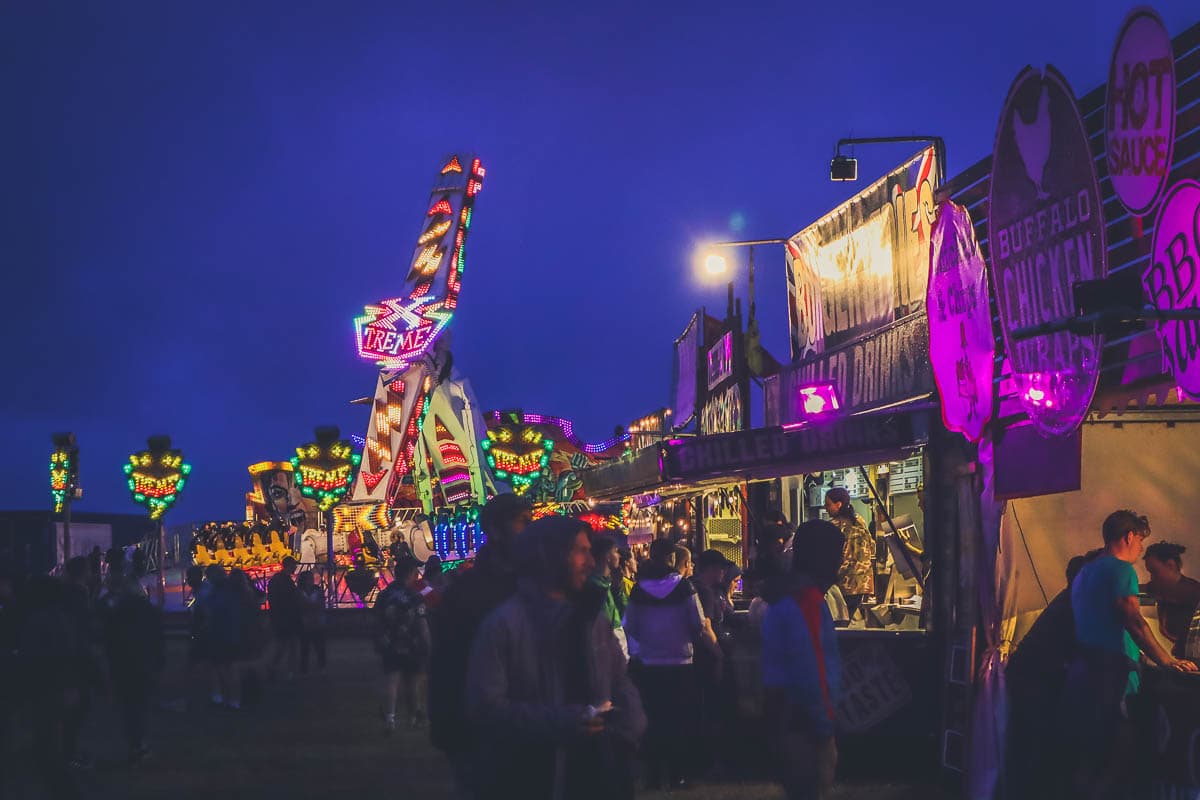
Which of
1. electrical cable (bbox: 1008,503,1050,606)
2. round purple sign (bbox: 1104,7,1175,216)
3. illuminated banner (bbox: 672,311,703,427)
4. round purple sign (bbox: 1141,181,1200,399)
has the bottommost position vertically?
electrical cable (bbox: 1008,503,1050,606)

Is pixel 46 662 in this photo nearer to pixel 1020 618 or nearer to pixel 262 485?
pixel 1020 618

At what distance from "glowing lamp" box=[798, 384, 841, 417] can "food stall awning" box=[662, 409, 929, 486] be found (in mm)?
977

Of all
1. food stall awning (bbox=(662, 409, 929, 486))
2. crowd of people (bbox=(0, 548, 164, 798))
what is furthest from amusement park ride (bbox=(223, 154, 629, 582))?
crowd of people (bbox=(0, 548, 164, 798))

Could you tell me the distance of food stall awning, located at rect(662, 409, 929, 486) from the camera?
451 inches

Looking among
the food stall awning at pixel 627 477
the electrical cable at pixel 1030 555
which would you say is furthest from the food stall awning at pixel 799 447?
the electrical cable at pixel 1030 555

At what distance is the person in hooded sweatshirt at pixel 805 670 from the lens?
636 cm

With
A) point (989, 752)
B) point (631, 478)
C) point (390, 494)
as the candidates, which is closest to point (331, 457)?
point (390, 494)

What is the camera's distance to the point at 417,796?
10641mm

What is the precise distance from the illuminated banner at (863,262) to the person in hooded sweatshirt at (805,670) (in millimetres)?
6577

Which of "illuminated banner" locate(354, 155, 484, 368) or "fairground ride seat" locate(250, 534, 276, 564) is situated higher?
"illuminated banner" locate(354, 155, 484, 368)

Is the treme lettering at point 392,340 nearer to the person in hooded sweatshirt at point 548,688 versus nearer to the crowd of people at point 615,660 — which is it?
the crowd of people at point 615,660

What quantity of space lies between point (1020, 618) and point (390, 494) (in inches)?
1558

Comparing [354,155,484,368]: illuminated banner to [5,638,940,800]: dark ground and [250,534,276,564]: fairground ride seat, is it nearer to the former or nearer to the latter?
[250,534,276,564]: fairground ride seat

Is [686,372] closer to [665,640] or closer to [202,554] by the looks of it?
[665,640]
